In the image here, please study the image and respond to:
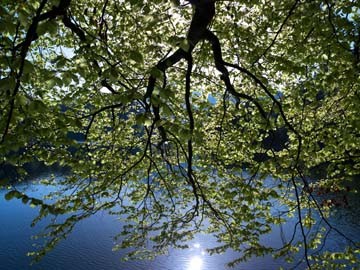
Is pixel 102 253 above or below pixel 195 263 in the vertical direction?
below

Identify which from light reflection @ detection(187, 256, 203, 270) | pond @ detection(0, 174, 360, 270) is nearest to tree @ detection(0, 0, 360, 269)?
pond @ detection(0, 174, 360, 270)

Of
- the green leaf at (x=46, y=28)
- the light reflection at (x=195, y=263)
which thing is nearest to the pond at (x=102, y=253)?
the light reflection at (x=195, y=263)

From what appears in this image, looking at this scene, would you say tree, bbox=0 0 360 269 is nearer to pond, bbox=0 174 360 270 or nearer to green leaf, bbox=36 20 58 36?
green leaf, bbox=36 20 58 36

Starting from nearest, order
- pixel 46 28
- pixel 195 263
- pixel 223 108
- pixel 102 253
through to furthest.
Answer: pixel 46 28 < pixel 223 108 < pixel 195 263 < pixel 102 253

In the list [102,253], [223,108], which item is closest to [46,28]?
[223,108]

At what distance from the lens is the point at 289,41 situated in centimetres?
1120

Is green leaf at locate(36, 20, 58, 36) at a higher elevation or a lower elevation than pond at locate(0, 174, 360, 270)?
lower

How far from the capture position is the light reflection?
25.7 meters

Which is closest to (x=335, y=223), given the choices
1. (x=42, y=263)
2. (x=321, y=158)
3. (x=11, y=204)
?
(x=321, y=158)

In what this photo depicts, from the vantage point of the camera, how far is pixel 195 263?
86.8 ft

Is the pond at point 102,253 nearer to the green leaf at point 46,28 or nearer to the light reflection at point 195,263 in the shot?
the light reflection at point 195,263

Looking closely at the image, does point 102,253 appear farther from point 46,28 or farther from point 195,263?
point 46,28

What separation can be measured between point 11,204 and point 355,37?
40365 millimetres

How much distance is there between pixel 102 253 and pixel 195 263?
7084 mm
